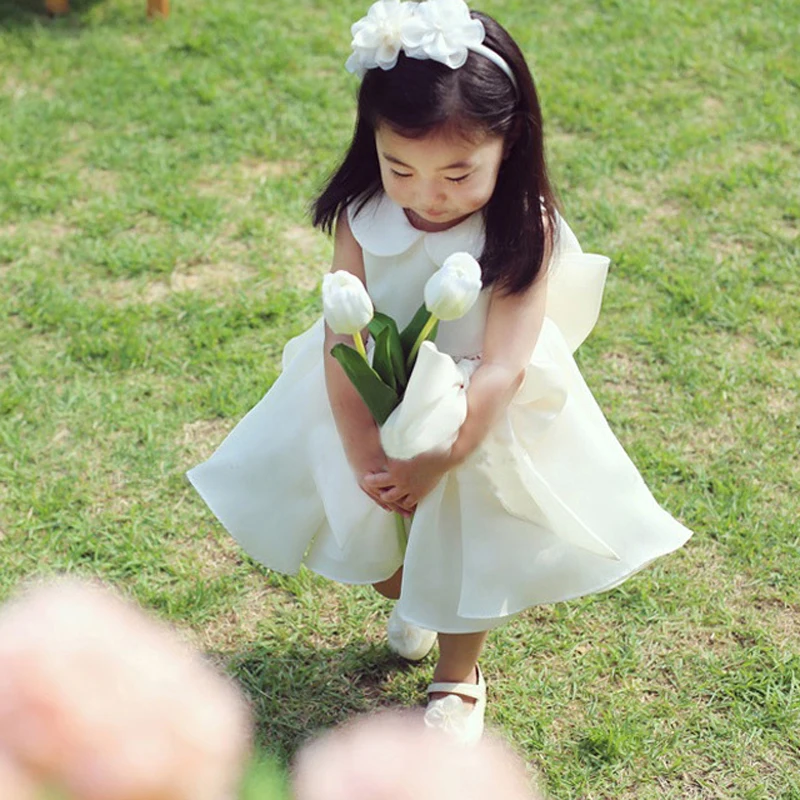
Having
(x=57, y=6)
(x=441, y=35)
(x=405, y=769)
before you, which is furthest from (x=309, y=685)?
(x=57, y=6)

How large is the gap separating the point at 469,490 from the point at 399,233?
413mm

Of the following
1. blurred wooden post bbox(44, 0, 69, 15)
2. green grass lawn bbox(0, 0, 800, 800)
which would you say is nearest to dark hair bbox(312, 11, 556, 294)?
green grass lawn bbox(0, 0, 800, 800)

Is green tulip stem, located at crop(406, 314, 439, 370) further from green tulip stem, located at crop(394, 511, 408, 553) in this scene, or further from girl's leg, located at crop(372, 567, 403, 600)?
girl's leg, located at crop(372, 567, 403, 600)

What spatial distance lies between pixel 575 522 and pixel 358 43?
2.55ft

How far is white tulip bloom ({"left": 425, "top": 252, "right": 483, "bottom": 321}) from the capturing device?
148 cm

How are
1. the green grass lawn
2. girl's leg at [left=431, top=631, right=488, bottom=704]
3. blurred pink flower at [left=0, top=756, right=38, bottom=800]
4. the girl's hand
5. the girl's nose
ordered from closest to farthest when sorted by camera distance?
blurred pink flower at [left=0, top=756, right=38, bottom=800] < the girl's nose < the girl's hand < girl's leg at [left=431, top=631, right=488, bottom=704] < the green grass lawn

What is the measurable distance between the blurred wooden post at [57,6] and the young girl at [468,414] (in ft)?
9.69

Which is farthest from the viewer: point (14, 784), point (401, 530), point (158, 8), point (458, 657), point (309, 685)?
point (158, 8)

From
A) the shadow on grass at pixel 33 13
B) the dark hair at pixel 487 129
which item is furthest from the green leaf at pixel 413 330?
the shadow on grass at pixel 33 13

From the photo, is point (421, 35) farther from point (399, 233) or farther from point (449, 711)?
point (449, 711)

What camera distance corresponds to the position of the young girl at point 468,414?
5.04 feet

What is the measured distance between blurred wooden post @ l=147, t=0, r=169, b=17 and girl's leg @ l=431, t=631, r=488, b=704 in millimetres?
3152

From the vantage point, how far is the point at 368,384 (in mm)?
1657

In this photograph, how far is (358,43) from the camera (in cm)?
152
